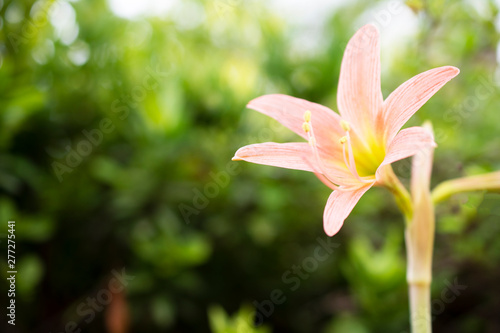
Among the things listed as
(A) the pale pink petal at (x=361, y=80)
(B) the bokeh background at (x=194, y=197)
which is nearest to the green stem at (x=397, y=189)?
(A) the pale pink petal at (x=361, y=80)

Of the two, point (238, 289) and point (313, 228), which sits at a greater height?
point (313, 228)

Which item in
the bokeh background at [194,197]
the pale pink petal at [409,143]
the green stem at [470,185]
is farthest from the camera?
the bokeh background at [194,197]

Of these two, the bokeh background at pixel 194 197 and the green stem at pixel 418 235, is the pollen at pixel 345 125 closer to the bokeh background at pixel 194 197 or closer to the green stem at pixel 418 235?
the green stem at pixel 418 235

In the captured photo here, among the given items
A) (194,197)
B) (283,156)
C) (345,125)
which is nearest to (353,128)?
(345,125)

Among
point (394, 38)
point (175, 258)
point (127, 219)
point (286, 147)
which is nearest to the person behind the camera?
point (286, 147)

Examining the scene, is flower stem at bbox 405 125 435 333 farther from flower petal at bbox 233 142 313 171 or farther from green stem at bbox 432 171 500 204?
flower petal at bbox 233 142 313 171

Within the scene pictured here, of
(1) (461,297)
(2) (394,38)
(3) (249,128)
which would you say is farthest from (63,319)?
(2) (394,38)

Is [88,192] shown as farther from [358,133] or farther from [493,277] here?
[493,277]
